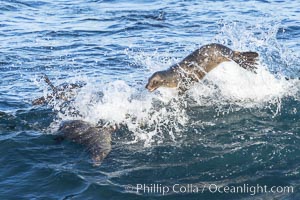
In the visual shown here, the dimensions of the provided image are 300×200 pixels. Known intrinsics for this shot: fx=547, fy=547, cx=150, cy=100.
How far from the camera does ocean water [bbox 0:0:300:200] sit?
6.65m

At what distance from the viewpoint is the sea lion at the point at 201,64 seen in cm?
927

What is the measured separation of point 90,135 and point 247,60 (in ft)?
10.4

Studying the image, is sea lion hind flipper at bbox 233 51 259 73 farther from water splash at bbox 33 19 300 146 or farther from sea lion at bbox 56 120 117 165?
sea lion at bbox 56 120 117 165

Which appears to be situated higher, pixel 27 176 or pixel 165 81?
pixel 165 81

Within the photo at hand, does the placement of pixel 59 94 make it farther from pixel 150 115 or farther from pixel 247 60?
pixel 247 60

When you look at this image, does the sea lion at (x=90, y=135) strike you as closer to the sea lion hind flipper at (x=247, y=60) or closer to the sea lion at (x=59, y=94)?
the sea lion at (x=59, y=94)

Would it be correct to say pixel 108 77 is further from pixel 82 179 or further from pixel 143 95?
pixel 82 179

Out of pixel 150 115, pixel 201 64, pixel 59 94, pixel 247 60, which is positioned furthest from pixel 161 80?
pixel 59 94

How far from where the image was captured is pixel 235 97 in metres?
9.51

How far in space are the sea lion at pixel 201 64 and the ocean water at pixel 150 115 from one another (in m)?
0.33

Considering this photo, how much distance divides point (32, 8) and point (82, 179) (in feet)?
47.7

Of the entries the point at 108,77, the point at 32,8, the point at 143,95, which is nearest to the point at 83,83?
the point at 108,77

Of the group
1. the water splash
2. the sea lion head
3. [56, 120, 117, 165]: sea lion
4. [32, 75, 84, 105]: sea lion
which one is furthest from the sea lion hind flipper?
[32, 75, 84, 105]: sea lion

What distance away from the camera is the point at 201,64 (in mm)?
9367
